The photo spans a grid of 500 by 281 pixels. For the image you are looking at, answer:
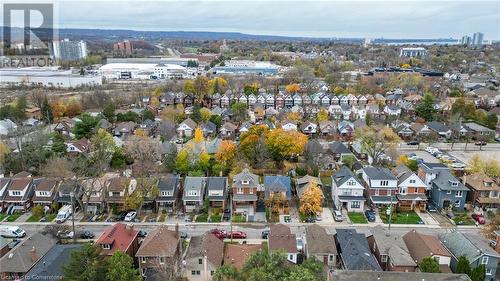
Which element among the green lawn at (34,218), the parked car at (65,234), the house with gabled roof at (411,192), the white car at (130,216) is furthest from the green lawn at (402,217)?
the green lawn at (34,218)

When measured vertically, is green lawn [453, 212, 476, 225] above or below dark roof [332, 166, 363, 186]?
Answer: below

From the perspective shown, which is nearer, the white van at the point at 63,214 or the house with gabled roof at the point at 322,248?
the house with gabled roof at the point at 322,248

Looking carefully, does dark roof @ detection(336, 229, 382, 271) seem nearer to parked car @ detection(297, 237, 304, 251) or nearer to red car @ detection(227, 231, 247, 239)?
parked car @ detection(297, 237, 304, 251)

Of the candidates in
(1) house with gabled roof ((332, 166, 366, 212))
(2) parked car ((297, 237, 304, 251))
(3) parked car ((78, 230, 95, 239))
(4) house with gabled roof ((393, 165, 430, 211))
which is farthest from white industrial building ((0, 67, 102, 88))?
(4) house with gabled roof ((393, 165, 430, 211))

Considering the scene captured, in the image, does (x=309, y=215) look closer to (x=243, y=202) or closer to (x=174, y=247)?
(x=243, y=202)

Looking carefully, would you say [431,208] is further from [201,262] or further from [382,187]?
[201,262]

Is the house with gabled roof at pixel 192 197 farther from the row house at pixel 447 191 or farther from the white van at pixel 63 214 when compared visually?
the row house at pixel 447 191

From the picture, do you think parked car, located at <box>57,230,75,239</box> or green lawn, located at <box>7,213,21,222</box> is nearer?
parked car, located at <box>57,230,75,239</box>

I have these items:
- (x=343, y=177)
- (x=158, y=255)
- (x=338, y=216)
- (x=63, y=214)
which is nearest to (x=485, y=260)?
(x=338, y=216)
